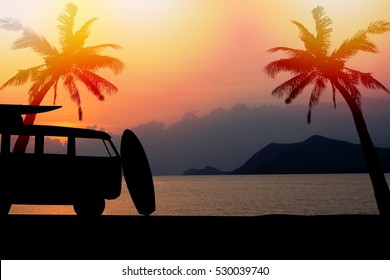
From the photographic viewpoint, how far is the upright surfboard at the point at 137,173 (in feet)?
44.0

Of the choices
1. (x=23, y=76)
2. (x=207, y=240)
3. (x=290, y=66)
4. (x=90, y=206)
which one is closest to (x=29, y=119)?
(x=23, y=76)

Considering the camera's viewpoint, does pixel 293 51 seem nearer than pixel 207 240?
No

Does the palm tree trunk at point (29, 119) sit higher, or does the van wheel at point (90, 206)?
the palm tree trunk at point (29, 119)

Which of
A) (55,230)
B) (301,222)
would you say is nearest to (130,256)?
(55,230)

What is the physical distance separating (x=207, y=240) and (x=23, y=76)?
3042cm

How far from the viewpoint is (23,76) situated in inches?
1467

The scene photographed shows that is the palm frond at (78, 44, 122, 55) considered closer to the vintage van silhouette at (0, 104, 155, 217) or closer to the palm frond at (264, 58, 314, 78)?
the palm frond at (264, 58, 314, 78)

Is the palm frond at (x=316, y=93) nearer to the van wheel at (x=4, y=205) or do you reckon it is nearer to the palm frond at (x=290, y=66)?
the palm frond at (x=290, y=66)

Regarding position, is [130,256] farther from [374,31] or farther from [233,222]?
[374,31]

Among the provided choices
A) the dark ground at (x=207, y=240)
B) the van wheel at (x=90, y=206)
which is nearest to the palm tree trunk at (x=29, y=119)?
the van wheel at (x=90, y=206)

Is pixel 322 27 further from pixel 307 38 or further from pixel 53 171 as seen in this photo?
pixel 53 171

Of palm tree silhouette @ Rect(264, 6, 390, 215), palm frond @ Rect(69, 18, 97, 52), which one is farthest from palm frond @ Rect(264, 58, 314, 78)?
palm frond @ Rect(69, 18, 97, 52)

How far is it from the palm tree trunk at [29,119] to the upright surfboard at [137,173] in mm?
22584

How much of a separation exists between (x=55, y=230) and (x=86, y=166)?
305 centimetres
